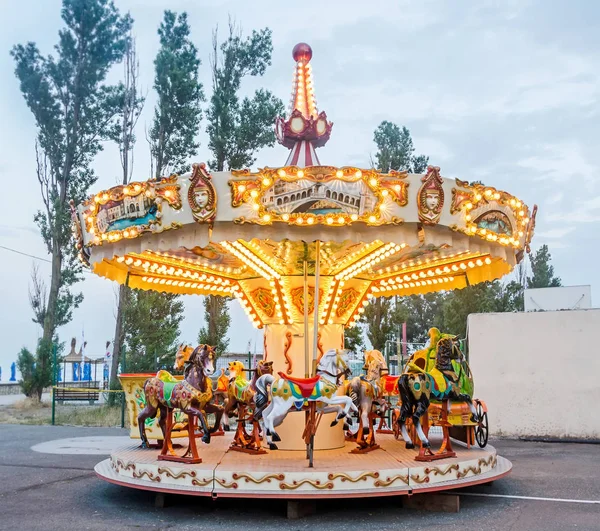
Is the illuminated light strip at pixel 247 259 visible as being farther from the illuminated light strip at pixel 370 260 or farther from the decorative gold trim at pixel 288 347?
the illuminated light strip at pixel 370 260

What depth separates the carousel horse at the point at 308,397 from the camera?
7551 millimetres

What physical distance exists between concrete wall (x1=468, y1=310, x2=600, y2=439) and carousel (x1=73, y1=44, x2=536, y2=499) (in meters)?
5.09

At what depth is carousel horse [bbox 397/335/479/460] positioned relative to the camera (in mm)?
7910

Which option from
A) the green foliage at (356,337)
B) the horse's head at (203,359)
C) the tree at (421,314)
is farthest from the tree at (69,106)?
the tree at (421,314)

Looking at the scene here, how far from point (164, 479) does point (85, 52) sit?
69.0 ft

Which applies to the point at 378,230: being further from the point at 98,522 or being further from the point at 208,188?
the point at 98,522

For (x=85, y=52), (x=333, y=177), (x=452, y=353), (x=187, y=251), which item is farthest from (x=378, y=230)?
(x=85, y=52)

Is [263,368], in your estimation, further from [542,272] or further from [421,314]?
[421,314]

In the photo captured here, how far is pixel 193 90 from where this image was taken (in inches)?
952

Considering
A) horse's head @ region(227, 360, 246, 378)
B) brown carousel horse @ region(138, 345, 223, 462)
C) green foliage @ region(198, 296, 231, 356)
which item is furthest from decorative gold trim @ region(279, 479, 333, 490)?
green foliage @ region(198, 296, 231, 356)

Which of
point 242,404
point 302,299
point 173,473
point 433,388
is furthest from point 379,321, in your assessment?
point 173,473

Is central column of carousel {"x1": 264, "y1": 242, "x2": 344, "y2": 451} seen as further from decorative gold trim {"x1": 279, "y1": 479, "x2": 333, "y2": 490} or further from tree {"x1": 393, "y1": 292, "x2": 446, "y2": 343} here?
tree {"x1": 393, "y1": 292, "x2": 446, "y2": 343}

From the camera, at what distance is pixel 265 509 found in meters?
7.42

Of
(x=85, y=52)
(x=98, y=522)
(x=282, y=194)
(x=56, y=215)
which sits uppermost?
(x=85, y=52)
